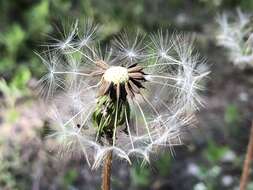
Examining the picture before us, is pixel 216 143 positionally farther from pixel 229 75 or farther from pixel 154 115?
pixel 154 115

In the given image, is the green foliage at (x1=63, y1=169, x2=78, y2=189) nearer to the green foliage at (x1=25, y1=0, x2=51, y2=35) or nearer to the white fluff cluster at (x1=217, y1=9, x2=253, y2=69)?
the white fluff cluster at (x1=217, y1=9, x2=253, y2=69)

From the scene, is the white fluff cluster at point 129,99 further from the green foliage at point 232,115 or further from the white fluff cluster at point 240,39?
the green foliage at point 232,115

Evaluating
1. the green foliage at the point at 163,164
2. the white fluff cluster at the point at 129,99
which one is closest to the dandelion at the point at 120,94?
the white fluff cluster at the point at 129,99

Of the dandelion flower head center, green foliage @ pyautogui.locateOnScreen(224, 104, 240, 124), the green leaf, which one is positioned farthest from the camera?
the green leaf

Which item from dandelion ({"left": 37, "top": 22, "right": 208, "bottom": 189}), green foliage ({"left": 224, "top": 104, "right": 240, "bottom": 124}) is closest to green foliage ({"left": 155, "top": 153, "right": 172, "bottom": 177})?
green foliage ({"left": 224, "top": 104, "right": 240, "bottom": 124})

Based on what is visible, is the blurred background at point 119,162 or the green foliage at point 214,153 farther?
the green foliage at point 214,153

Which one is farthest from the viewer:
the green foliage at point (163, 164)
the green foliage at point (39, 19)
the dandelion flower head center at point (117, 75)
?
the green foliage at point (39, 19)

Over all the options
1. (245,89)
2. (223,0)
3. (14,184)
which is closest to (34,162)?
(14,184)
